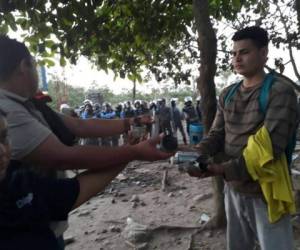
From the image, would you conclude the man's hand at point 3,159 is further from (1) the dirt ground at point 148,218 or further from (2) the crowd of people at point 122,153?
(1) the dirt ground at point 148,218

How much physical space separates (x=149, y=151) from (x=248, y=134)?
2.91ft

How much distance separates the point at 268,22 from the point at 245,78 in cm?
315

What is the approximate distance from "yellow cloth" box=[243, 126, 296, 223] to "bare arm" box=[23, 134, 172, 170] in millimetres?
766

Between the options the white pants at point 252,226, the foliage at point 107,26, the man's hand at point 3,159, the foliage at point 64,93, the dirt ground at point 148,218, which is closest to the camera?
the man's hand at point 3,159

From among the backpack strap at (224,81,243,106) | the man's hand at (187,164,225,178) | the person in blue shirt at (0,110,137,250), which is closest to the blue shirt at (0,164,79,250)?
the person in blue shirt at (0,110,137,250)

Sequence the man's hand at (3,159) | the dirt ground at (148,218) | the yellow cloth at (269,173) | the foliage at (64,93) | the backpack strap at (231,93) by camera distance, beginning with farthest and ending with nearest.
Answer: the foliage at (64,93)
the dirt ground at (148,218)
the backpack strap at (231,93)
the yellow cloth at (269,173)
the man's hand at (3,159)

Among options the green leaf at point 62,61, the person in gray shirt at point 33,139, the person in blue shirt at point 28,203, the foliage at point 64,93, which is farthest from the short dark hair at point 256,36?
the foliage at point 64,93

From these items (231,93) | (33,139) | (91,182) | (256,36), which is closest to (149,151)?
(91,182)

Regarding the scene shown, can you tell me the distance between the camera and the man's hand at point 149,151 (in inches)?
68.7

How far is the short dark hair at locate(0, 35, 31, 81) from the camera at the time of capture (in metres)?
1.78

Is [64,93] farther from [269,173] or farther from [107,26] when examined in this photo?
[269,173]

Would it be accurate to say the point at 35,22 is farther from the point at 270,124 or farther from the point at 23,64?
the point at 270,124

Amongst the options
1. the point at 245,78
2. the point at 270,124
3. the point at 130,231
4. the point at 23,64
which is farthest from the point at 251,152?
the point at 130,231

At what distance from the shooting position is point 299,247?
156 inches
